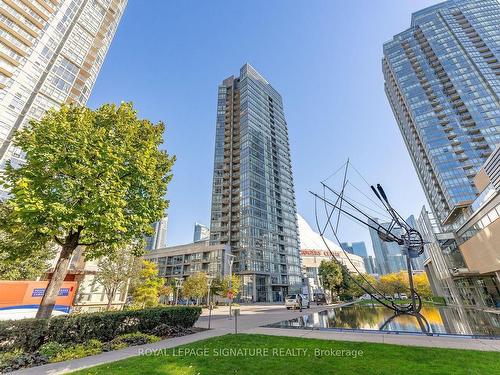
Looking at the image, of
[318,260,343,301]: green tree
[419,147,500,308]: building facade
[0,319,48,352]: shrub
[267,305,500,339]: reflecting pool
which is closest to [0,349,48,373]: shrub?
[0,319,48,352]: shrub

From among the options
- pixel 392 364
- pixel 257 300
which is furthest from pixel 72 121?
pixel 257 300

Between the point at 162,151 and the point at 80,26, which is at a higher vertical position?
the point at 80,26

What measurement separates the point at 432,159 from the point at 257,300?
71324 mm

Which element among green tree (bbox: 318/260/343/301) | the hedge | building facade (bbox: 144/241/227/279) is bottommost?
the hedge

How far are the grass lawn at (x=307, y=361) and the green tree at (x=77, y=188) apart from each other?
19.0ft

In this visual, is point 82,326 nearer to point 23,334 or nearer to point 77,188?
point 23,334

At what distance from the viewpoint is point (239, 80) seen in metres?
98.5

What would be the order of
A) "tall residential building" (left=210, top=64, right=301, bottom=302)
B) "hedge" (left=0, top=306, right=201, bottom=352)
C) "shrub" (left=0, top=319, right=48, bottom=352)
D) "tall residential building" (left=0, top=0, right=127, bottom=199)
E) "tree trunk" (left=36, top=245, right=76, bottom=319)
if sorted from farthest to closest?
"tall residential building" (left=210, top=64, right=301, bottom=302), "tall residential building" (left=0, top=0, right=127, bottom=199), "tree trunk" (left=36, top=245, right=76, bottom=319), "hedge" (left=0, top=306, right=201, bottom=352), "shrub" (left=0, top=319, right=48, bottom=352)

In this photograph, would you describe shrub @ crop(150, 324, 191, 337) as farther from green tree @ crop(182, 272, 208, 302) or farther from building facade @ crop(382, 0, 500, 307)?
building facade @ crop(382, 0, 500, 307)

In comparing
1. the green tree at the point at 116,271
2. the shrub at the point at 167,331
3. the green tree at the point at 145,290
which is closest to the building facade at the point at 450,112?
the shrub at the point at 167,331

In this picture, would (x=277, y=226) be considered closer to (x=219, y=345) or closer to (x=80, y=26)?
(x=219, y=345)

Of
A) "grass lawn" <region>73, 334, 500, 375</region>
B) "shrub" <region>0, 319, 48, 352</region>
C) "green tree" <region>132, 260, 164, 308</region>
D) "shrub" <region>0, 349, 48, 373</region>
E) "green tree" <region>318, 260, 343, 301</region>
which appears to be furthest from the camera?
"green tree" <region>318, 260, 343, 301</region>

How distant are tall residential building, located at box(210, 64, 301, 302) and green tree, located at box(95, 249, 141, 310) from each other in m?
41.1

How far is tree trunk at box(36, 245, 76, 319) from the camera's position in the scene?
10.2m
